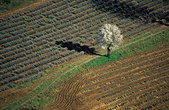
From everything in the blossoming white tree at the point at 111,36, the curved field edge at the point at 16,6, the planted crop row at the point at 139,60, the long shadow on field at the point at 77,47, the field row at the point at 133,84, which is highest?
the curved field edge at the point at 16,6

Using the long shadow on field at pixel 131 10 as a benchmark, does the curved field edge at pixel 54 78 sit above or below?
below

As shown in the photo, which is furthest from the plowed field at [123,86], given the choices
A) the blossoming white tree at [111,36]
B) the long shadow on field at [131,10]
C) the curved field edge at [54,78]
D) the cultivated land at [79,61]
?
the long shadow on field at [131,10]

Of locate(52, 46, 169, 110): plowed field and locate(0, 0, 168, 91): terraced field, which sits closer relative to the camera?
locate(52, 46, 169, 110): plowed field

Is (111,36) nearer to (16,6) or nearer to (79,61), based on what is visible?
(79,61)

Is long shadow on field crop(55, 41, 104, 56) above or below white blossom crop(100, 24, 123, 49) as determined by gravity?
below

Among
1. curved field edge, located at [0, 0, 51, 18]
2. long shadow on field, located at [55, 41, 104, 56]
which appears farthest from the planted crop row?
curved field edge, located at [0, 0, 51, 18]

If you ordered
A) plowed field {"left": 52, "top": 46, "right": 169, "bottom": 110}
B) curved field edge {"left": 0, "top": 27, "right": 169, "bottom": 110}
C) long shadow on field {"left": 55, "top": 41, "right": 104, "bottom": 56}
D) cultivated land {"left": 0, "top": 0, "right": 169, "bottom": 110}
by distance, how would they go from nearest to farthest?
plowed field {"left": 52, "top": 46, "right": 169, "bottom": 110} < cultivated land {"left": 0, "top": 0, "right": 169, "bottom": 110} < curved field edge {"left": 0, "top": 27, "right": 169, "bottom": 110} < long shadow on field {"left": 55, "top": 41, "right": 104, "bottom": 56}

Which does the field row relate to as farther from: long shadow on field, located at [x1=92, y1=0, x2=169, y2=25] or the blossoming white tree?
long shadow on field, located at [x1=92, y1=0, x2=169, y2=25]

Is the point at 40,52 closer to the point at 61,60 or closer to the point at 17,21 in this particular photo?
the point at 61,60

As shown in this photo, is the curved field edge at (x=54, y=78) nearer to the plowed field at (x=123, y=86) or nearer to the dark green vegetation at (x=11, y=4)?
the plowed field at (x=123, y=86)
